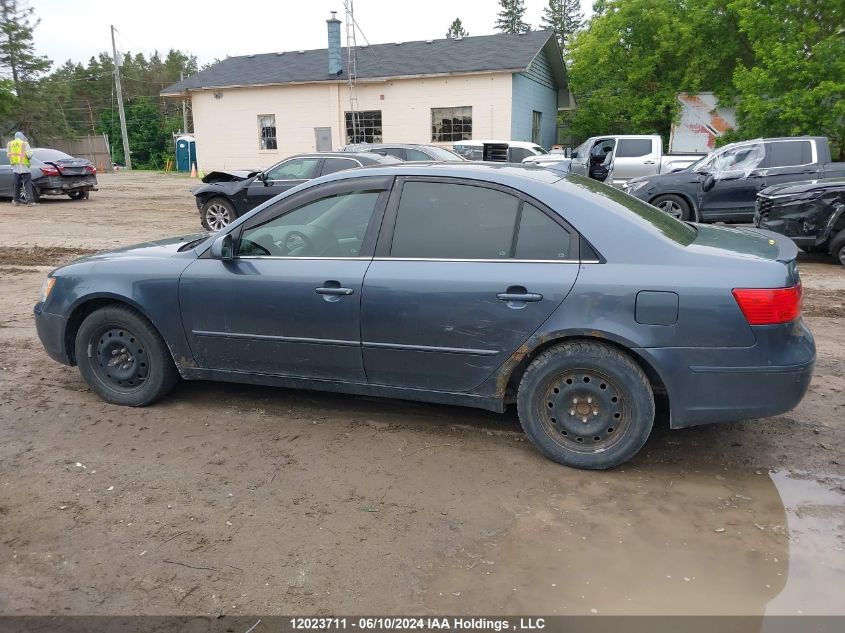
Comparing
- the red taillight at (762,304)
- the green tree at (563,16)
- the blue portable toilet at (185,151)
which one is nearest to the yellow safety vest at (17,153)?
the red taillight at (762,304)

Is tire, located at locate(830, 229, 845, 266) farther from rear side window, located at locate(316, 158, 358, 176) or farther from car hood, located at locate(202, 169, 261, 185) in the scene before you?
car hood, located at locate(202, 169, 261, 185)

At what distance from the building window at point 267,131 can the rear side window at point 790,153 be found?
19948mm

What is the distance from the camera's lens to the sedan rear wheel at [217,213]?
40.6 feet

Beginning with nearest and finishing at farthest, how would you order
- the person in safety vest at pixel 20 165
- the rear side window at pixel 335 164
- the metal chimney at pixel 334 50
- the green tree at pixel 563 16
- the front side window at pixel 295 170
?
the rear side window at pixel 335 164
the front side window at pixel 295 170
the person in safety vest at pixel 20 165
the metal chimney at pixel 334 50
the green tree at pixel 563 16

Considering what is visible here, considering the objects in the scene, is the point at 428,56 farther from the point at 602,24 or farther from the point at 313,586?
the point at 313,586

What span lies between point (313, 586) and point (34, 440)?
2.41 metres

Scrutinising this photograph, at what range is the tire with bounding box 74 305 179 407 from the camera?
4.54 metres

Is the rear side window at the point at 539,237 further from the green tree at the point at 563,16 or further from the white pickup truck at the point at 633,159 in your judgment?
the green tree at the point at 563,16

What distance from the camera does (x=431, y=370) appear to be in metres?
3.94

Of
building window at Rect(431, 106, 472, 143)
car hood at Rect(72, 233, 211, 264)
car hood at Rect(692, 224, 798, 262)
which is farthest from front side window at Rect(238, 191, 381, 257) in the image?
building window at Rect(431, 106, 472, 143)

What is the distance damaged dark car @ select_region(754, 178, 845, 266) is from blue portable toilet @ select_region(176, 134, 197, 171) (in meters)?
31.7

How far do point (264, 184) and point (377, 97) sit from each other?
48.2ft

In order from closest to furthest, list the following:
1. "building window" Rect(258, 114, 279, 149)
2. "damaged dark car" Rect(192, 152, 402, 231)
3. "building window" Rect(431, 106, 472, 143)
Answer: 1. "damaged dark car" Rect(192, 152, 402, 231)
2. "building window" Rect(431, 106, 472, 143)
3. "building window" Rect(258, 114, 279, 149)

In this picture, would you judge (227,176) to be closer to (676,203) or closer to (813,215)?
(676,203)
